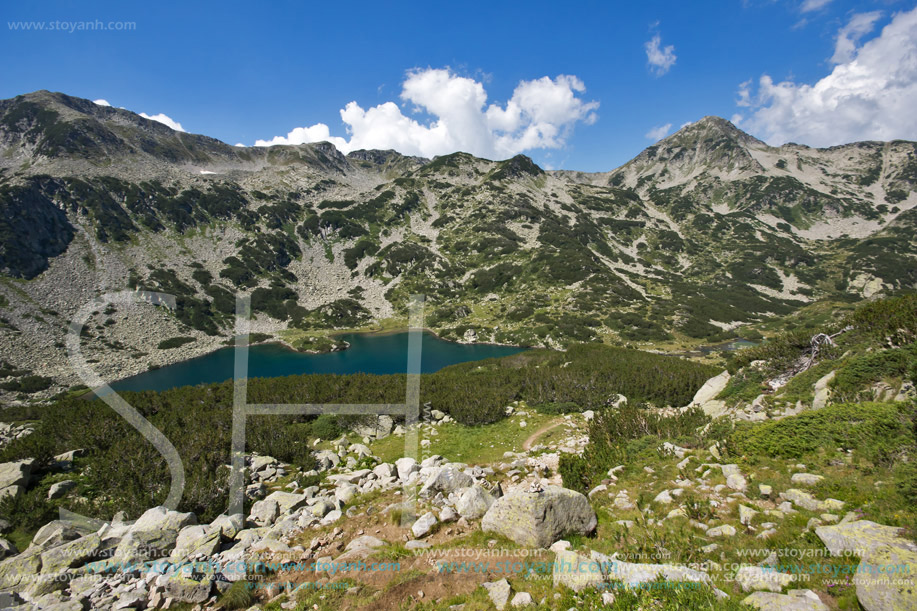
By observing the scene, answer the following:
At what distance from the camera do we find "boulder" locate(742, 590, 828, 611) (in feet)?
11.9

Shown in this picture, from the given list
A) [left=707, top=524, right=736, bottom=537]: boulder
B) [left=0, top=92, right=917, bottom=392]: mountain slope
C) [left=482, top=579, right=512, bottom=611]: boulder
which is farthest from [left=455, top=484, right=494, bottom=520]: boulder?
[left=0, top=92, right=917, bottom=392]: mountain slope

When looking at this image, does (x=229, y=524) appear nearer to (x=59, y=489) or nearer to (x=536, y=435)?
(x=59, y=489)

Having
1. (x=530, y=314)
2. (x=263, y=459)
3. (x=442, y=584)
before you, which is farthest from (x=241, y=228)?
(x=442, y=584)

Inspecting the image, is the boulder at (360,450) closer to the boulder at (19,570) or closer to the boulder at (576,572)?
the boulder at (19,570)

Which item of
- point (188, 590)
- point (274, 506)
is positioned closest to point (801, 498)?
point (188, 590)

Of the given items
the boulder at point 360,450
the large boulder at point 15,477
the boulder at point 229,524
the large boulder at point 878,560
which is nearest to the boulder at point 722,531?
the large boulder at point 878,560

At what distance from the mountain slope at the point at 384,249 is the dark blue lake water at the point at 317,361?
4776mm

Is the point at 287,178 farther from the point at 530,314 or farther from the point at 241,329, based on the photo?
the point at 530,314

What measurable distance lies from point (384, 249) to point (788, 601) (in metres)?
123

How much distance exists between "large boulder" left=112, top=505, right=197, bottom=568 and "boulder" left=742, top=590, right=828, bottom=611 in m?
9.39

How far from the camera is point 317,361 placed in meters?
62.5

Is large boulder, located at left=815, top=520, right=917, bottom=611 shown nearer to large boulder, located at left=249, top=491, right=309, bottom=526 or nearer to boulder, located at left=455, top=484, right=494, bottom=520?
boulder, located at left=455, top=484, right=494, bottom=520

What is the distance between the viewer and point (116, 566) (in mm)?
6312

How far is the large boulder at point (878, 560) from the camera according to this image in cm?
344
